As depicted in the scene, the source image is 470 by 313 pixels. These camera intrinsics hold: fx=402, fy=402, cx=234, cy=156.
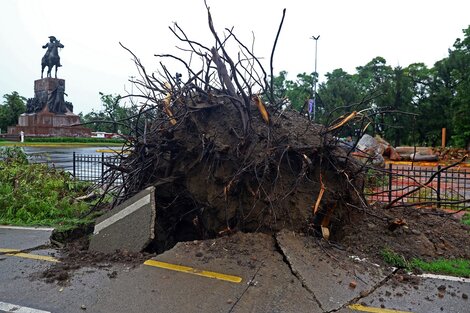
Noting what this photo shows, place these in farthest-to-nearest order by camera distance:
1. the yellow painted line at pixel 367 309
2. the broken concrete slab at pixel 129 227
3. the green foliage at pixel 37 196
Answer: the green foliage at pixel 37 196 → the broken concrete slab at pixel 129 227 → the yellow painted line at pixel 367 309

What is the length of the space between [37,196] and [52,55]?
3531 centimetres

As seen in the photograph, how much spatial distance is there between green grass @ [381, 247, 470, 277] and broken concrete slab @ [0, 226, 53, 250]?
454 centimetres

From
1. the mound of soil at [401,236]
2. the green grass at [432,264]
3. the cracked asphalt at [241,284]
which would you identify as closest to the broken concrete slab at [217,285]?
the cracked asphalt at [241,284]

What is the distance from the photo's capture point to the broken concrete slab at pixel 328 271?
3682mm

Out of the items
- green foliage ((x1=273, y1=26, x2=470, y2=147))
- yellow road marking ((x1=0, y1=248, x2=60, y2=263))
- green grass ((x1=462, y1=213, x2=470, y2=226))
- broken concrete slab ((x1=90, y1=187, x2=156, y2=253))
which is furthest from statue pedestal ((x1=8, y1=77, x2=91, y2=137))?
green grass ((x1=462, y1=213, x2=470, y2=226))

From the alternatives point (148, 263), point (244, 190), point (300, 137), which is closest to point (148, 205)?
point (148, 263)

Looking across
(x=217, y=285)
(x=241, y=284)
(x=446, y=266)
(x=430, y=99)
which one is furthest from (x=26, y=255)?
(x=430, y=99)

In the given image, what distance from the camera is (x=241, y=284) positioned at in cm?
384

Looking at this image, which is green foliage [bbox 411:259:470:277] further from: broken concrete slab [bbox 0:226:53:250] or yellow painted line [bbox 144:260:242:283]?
broken concrete slab [bbox 0:226:53:250]

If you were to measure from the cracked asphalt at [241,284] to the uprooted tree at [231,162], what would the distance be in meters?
0.52

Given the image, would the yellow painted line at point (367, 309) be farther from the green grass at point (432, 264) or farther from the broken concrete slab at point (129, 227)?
the broken concrete slab at point (129, 227)

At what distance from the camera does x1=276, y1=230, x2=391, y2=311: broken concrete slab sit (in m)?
3.68

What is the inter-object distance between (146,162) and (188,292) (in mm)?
2622

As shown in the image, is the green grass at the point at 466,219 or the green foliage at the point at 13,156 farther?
the green foliage at the point at 13,156
